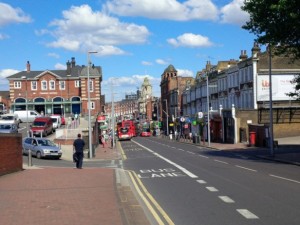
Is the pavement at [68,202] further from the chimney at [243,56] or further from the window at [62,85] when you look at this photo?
the window at [62,85]

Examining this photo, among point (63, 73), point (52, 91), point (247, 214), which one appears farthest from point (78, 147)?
point (63, 73)

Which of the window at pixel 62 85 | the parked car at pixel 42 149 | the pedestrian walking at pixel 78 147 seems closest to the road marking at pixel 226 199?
the pedestrian walking at pixel 78 147

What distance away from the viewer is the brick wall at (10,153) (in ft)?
65.5

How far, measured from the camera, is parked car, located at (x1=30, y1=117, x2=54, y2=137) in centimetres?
5341

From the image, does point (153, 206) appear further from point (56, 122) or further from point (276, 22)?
point (56, 122)

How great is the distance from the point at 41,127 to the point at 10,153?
34279mm

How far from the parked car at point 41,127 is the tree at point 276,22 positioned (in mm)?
30871

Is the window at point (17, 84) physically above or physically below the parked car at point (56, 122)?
above

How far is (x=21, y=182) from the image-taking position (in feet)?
57.0

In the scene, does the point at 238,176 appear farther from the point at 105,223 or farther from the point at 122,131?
the point at 122,131

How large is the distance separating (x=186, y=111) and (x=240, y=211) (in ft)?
302

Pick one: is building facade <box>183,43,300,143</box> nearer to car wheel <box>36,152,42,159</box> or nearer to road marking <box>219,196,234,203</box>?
car wheel <box>36,152,42,159</box>

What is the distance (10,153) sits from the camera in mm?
20844

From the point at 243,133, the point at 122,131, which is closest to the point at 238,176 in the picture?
the point at 243,133
